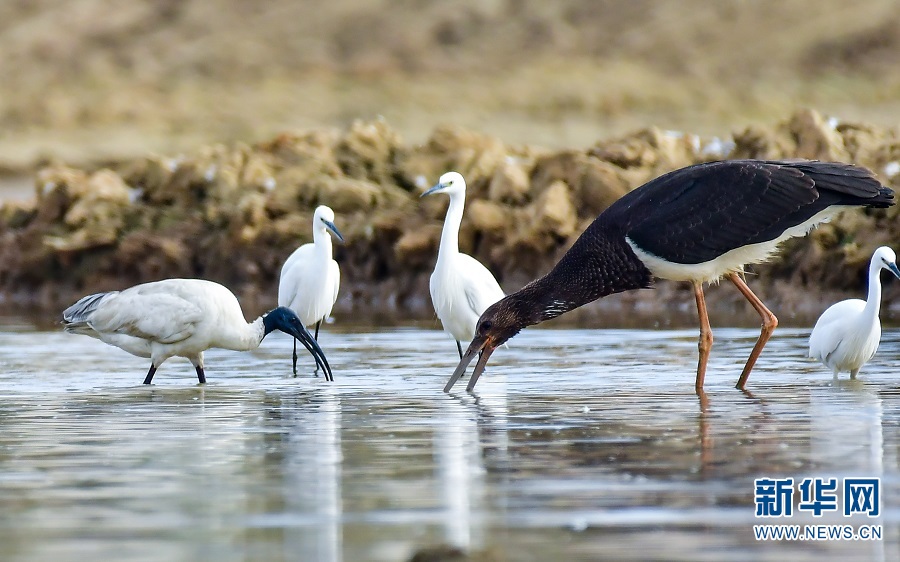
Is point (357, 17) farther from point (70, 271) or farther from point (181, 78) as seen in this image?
point (70, 271)

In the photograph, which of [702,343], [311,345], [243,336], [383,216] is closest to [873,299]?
[702,343]

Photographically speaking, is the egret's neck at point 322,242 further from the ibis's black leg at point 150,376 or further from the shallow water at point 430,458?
the ibis's black leg at point 150,376

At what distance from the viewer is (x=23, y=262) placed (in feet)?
110

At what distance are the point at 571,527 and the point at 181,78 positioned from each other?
253ft

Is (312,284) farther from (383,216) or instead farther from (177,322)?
(383,216)

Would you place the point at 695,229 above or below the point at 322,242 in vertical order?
below

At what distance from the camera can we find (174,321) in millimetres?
15180

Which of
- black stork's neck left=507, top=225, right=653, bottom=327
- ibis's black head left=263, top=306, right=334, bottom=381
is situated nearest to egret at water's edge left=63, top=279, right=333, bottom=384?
ibis's black head left=263, top=306, right=334, bottom=381

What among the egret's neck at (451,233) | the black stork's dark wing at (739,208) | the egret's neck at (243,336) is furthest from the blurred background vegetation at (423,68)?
the black stork's dark wing at (739,208)

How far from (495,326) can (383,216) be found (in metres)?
16.2

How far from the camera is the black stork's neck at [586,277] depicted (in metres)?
13.7

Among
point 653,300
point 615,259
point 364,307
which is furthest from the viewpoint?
point 364,307

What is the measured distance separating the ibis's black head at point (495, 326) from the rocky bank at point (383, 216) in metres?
10.0

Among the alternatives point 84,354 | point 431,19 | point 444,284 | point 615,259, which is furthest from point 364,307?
point 431,19
